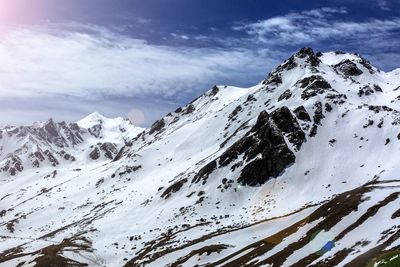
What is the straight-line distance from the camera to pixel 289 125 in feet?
632

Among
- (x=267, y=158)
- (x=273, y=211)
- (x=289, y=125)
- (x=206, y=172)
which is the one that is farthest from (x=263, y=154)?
(x=273, y=211)

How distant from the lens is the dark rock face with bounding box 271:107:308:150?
187 m

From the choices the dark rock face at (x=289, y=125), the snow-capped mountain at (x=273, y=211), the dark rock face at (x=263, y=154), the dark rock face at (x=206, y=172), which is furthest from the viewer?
the dark rock face at (x=206, y=172)

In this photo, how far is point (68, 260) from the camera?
139625 millimetres

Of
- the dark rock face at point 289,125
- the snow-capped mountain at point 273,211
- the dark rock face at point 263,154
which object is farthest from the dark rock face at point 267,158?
the dark rock face at point 289,125

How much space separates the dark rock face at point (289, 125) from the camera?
187000mm

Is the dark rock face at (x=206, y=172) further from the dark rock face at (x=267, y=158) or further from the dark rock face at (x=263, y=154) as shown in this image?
the dark rock face at (x=267, y=158)

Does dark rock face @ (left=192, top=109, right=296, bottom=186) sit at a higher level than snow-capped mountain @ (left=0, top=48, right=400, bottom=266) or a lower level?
higher

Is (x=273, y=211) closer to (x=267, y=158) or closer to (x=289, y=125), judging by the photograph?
(x=267, y=158)

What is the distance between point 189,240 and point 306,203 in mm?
37434

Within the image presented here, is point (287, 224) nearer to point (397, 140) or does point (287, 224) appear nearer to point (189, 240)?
point (189, 240)

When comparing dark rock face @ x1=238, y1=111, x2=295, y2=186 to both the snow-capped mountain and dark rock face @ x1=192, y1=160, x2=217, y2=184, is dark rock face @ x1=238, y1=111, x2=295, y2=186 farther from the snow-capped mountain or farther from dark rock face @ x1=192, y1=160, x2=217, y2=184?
dark rock face @ x1=192, y1=160, x2=217, y2=184

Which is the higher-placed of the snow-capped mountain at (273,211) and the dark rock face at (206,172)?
the dark rock face at (206,172)

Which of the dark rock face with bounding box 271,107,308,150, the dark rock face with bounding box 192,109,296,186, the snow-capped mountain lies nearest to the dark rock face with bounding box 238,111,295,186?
the dark rock face with bounding box 192,109,296,186
